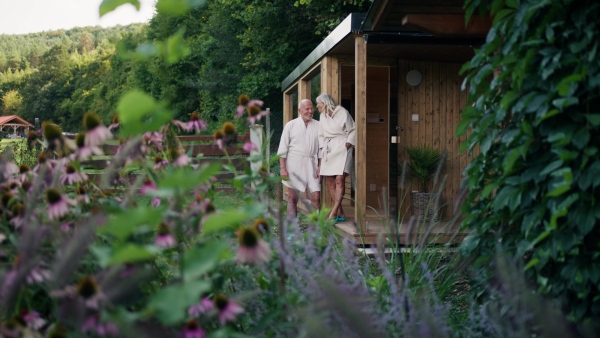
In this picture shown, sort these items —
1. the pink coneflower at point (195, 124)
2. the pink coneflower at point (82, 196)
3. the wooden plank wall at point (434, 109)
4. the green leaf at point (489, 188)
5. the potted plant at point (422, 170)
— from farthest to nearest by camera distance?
the wooden plank wall at point (434, 109) → the potted plant at point (422, 170) → the green leaf at point (489, 188) → the pink coneflower at point (195, 124) → the pink coneflower at point (82, 196)

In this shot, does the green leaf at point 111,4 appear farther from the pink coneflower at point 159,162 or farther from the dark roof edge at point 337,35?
the dark roof edge at point 337,35

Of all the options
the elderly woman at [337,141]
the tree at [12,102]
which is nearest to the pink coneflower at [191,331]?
the elderly woman at [337,141]

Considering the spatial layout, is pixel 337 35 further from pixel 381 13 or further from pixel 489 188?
pixel 489 188

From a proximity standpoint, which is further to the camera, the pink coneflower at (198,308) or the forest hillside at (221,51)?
the forest hillside at (221,51)

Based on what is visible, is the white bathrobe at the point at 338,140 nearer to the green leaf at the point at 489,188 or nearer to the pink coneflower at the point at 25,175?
the green leaf at the point at 489,188

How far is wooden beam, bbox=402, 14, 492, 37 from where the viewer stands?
441cm

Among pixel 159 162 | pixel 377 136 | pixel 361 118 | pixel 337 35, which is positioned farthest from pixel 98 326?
pixel 377 136

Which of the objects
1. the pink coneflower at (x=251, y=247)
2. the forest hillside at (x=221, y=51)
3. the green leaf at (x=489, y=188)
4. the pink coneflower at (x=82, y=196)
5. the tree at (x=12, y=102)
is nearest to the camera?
the pink coneflower at (x=251, y=247)

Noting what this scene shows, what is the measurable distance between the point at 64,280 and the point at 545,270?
2001mm

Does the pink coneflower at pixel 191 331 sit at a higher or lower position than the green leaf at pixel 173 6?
lower

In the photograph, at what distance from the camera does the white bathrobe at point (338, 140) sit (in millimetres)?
7586

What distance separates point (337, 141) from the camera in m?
7.61

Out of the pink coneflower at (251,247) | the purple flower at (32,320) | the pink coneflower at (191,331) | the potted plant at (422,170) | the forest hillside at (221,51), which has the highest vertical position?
the forest hillside at (221,51)

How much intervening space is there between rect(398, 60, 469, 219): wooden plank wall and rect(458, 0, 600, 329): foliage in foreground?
19.0ft
